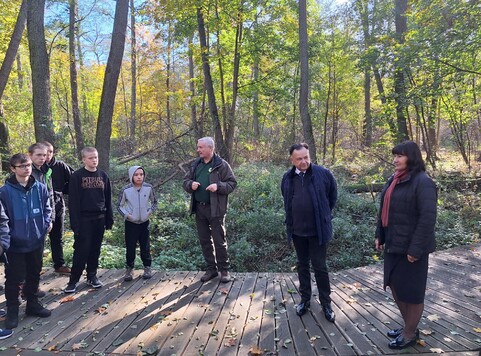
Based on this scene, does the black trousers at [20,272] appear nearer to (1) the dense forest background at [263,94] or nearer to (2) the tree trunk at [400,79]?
Result: (1) the dense forest background at [263,94]

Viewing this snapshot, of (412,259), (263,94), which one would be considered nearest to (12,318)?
(412,259)

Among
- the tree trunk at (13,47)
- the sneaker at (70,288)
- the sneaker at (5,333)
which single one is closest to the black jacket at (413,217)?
the sneaker at (5,333)

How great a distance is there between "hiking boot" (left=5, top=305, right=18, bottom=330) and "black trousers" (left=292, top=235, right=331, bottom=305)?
3.18 m

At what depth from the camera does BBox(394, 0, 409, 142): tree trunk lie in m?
10.1

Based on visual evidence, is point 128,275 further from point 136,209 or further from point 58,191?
point 58,191

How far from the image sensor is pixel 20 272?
12.5 feet

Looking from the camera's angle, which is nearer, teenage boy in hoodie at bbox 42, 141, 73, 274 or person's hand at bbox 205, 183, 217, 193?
person's hand at bbox 205, 183, 217, 193

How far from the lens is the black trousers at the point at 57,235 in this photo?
523cm

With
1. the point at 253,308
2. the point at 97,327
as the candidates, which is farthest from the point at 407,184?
the point at 97,327

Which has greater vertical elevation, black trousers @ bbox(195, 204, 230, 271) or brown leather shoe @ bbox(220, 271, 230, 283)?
black trousers @ bbox(195, 204, 230, 271)

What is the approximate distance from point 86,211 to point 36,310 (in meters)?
1.31

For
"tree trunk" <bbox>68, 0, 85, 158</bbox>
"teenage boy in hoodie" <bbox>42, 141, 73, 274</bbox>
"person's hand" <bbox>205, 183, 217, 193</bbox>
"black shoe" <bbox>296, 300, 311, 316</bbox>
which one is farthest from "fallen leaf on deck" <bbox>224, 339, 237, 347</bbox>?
"tree trunk" <bbox>68, 0, 85, 158</bbox>

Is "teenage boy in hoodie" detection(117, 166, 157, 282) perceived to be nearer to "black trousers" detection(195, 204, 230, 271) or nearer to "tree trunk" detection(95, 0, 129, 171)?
"black trousers" detection(195, 204, 230, 271)

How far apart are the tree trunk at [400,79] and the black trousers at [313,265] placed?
783 centimetres
